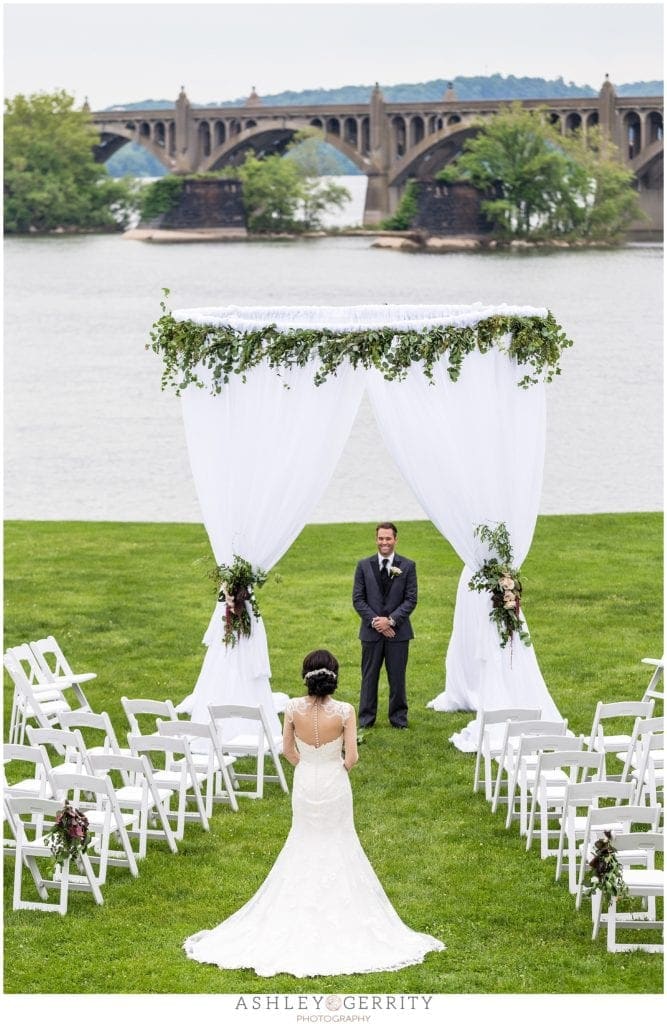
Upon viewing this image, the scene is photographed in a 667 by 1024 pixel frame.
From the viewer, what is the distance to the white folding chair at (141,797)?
9188 millimetres

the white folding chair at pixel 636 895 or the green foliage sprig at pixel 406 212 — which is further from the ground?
the green foliage sprig at pixel 406 212

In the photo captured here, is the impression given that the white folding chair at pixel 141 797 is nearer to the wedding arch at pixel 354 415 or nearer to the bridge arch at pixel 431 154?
the wedding arch at pixel 354 415

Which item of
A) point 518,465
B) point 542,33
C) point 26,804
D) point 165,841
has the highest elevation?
point 542,33

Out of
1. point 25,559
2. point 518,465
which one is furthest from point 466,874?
point 25,559

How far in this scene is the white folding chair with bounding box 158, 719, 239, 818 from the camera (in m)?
10.1

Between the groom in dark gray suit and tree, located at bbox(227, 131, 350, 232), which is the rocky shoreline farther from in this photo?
the groom in dark gray suit

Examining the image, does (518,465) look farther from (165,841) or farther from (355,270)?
(355,270)

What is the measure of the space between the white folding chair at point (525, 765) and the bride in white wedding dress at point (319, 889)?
1739mm

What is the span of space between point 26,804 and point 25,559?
36.3 feet

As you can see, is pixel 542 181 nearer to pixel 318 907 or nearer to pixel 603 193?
pixel 603 193

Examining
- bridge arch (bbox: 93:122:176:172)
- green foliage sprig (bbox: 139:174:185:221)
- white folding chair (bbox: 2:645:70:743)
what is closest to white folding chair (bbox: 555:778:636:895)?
white folding chair (bbox: 2:645:70:743)

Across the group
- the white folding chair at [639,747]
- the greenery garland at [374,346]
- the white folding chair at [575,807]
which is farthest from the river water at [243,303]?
the white folding chair at [575,807]

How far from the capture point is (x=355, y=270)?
69562 millimetres

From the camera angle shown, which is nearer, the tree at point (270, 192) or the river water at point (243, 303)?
the river water at point (243, 303)
